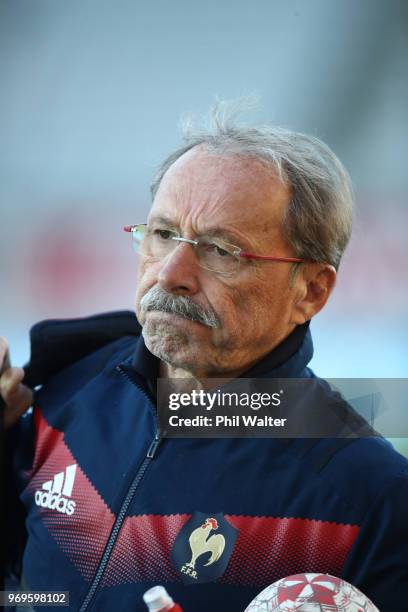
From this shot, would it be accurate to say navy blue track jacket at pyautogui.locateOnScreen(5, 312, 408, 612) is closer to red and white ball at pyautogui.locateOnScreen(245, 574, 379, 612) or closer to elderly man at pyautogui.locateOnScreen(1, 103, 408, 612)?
elderly man at pyautogui.locateOnScreen(1, 103, 408, 612)

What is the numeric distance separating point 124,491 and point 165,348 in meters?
0.30

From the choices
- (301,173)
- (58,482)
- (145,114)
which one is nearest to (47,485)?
(58,482)

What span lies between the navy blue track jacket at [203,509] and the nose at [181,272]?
0.22 metres

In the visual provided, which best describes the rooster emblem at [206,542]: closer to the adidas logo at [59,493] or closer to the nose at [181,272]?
the adidas logo at [59,493]

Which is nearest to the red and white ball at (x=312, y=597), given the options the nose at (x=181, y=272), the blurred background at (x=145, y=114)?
the nose at (x=181, y=272)

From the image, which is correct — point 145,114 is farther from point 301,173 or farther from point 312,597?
point 312,597

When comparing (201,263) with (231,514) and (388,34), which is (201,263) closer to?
(231,514)

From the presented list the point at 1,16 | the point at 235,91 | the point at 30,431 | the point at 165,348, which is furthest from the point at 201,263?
the point at 1,16

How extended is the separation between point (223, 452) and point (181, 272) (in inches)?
14.4

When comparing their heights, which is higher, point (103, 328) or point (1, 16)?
point (1, 16)

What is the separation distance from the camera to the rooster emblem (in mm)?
1417

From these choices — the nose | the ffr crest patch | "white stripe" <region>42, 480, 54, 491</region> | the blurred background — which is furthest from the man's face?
the blurred background

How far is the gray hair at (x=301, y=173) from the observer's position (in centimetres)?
156

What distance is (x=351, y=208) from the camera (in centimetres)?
168
